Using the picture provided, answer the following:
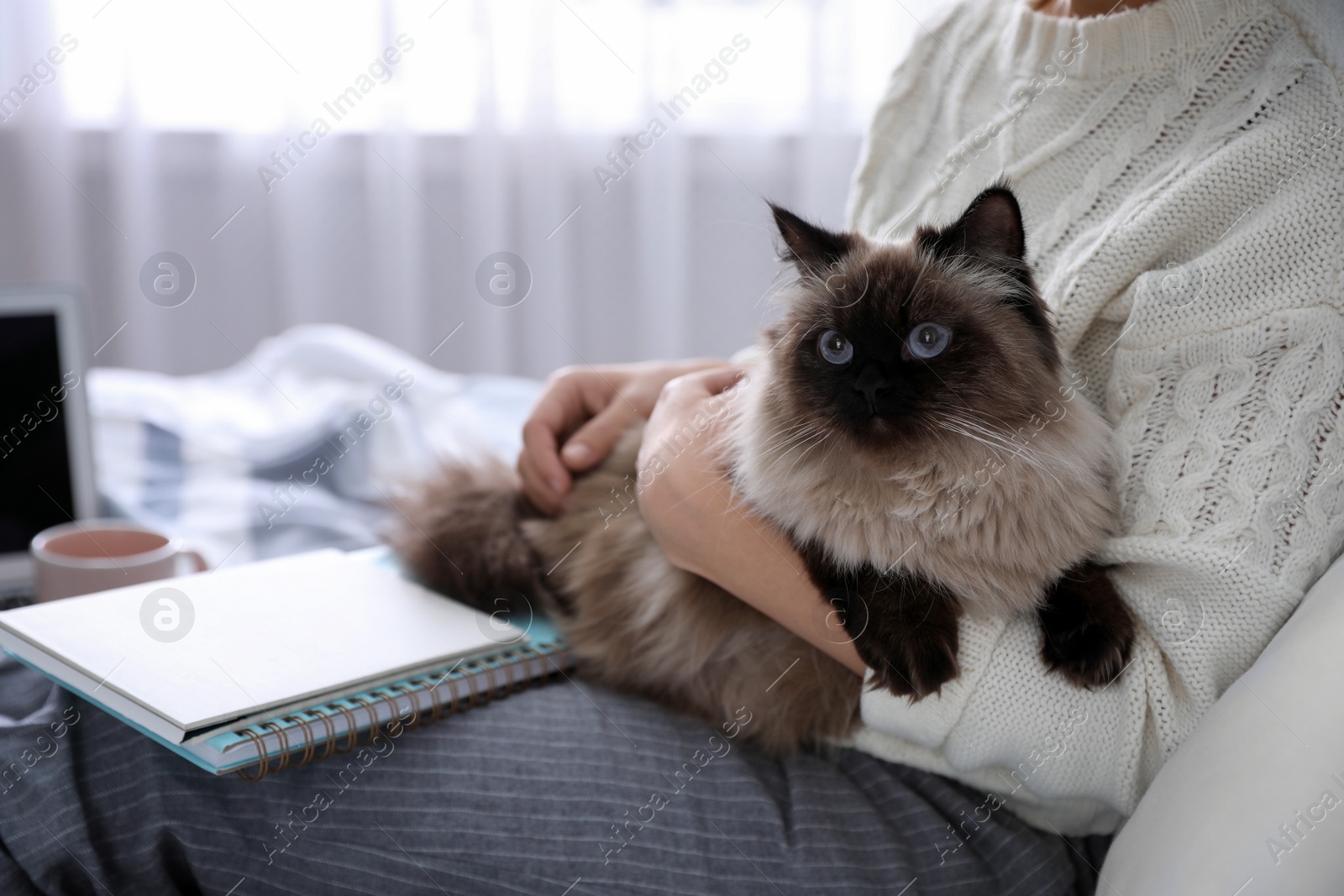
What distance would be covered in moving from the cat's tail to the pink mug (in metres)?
0.31

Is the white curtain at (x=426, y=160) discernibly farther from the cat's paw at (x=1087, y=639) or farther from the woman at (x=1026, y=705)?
the cat's paw at (x=1087, y=639)

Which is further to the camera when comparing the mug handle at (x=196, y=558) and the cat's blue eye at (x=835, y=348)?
the mug handle at (x=196, y=558)

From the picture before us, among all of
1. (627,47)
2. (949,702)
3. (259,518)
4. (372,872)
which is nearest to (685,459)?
(949,702)

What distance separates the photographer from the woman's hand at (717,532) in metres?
1.04

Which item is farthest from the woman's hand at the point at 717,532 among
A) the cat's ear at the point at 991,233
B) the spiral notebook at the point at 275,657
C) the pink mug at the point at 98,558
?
the pink mug at the point at 98,558

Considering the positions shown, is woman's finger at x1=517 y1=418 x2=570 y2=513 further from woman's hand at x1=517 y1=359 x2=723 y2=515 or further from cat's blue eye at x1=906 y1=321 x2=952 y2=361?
cat's blue eye at x1=906 y1=321 x2=952 y2=361

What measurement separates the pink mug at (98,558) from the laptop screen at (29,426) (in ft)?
0.67

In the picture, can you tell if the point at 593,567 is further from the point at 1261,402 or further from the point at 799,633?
the point at 1261,402

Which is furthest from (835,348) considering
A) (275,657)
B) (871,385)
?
(275,657)

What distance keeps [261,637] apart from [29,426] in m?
0.70

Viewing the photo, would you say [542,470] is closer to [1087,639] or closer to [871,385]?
[871,385]

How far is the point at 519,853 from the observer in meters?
0.90

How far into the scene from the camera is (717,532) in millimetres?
1092

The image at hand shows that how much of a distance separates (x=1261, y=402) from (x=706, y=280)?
9.05ft
